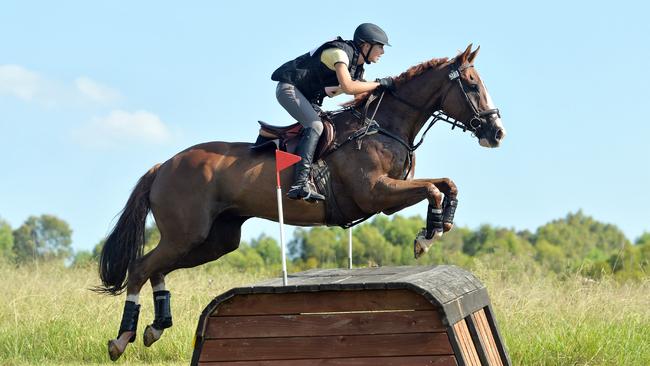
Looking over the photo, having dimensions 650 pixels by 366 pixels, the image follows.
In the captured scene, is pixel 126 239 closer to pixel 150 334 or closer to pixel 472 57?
pixel 150 334

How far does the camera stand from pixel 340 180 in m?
7.04

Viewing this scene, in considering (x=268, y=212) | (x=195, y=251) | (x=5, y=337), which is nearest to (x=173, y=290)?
(x=5, y=337)

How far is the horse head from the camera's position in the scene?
23.0ft

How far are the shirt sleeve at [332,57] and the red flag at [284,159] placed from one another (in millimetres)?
758

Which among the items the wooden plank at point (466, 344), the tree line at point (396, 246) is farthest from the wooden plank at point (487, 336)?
the tree line at point (396, 246)

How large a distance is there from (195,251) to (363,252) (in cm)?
1455

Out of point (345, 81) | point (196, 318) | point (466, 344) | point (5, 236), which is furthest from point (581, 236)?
point (466, 344)

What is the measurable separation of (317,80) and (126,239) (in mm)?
2047

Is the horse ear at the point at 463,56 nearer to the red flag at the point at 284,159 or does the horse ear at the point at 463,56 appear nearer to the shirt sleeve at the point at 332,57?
the shirt sleeve at the point at 332,57

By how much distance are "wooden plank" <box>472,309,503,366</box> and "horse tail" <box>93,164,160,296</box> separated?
107 inches

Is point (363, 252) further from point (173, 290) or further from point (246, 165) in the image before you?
point (246, 165)

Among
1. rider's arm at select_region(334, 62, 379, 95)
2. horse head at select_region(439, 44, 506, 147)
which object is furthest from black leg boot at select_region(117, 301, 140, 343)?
horse head at select_region(439, 44, 506, 147)

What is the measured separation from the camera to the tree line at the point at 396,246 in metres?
16.5

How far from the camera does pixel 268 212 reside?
7.14 m
